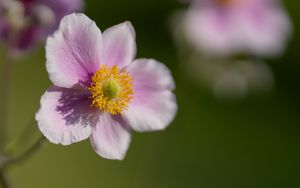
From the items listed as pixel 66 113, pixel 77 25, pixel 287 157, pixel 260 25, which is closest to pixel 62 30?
pixel 77 25

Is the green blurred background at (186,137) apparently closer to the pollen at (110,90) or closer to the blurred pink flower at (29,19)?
the blurred pink flower at (29,19)

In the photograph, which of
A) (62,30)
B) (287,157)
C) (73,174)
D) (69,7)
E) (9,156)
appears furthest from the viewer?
(287,157)

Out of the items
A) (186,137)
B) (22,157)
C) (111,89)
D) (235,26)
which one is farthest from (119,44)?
(186,137)

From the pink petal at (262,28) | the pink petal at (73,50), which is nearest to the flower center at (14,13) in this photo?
the pink petal at (73,50)

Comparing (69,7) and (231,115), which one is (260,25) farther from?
(231,115)

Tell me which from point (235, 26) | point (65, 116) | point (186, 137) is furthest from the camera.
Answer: point (186, 137)

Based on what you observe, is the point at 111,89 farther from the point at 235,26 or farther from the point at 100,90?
the point at 235,26
